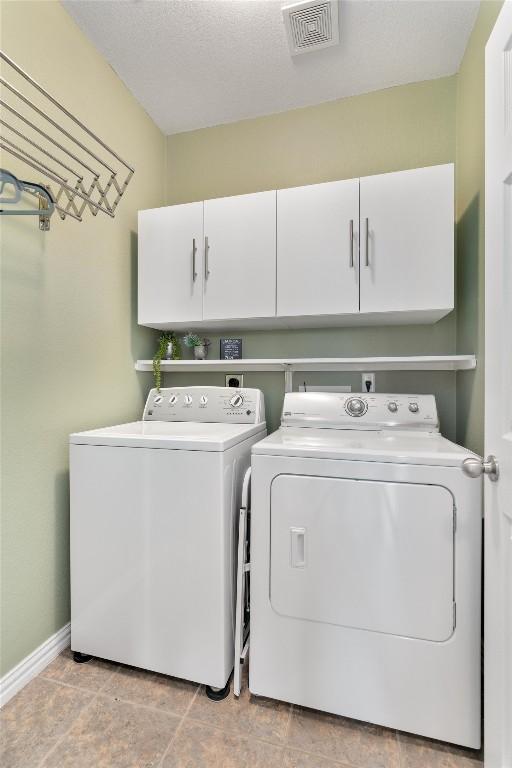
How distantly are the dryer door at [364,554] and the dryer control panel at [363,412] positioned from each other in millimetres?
523

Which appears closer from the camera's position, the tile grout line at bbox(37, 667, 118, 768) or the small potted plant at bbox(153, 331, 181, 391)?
the tile grout line at bbox(37, 667, 118, 768)

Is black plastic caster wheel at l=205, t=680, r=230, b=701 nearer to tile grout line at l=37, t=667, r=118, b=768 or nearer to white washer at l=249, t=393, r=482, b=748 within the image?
white washer at l=249, t=393, r=482, b=748

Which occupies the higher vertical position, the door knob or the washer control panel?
the washer control panel

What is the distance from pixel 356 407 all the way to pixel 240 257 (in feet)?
3.04

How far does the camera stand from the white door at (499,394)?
892 mm

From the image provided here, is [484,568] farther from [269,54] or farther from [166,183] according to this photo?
[166,183]

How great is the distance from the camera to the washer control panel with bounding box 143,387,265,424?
1.86 metres

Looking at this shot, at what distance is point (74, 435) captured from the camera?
4.86ft

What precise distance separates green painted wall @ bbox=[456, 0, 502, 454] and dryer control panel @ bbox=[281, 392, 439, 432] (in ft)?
0.61

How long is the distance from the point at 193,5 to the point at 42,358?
1.60 meters

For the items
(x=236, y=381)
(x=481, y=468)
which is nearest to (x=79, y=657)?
(x=236, y=381)

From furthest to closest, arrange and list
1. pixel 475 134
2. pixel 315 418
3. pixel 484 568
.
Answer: pixel 315 418
pixel 475 134
pixel 484 568

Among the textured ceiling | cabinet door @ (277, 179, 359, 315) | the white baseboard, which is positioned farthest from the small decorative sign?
the white baseboard

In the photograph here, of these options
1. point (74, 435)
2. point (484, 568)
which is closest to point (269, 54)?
point (74, 435)
